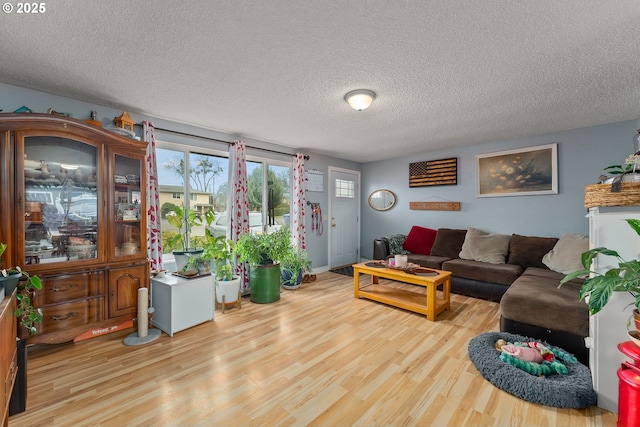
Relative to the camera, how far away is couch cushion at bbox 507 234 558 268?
3.52 meters

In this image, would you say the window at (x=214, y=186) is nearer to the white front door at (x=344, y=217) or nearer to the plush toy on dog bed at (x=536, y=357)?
the white front door at (x=344, y=217)

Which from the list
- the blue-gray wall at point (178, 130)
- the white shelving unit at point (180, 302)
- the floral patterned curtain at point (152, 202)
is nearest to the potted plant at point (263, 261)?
the white shelving unit at point (180, 302)

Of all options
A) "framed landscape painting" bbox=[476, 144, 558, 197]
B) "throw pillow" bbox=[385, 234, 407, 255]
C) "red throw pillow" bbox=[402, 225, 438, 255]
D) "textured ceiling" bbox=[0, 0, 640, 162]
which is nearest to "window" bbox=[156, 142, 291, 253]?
"textured ceiling" bbox=[0, 0, 640, 162]

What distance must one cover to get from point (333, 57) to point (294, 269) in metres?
2.88

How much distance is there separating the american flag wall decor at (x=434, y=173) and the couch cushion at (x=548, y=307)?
2329 millimetres

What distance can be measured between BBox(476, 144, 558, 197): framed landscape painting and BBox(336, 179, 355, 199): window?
2338 millimetres

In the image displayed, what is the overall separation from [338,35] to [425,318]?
2.80 meters

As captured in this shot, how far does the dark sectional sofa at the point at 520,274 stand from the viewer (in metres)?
2.11

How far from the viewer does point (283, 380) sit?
6.13 feet

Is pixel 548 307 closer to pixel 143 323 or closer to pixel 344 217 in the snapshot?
pixel 143 323

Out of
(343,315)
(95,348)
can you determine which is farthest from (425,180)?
(95,348)

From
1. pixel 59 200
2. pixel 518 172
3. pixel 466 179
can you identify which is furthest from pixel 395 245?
pixel 59 200

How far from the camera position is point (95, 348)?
229cm

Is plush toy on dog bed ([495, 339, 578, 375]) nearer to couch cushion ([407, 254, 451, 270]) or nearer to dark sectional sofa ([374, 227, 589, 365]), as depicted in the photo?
dark sectional sofa ([374, 227, 589, 365])
